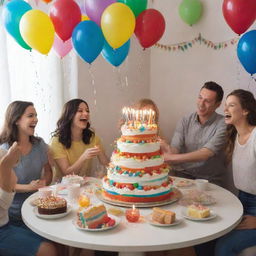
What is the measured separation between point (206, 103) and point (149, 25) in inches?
33.2

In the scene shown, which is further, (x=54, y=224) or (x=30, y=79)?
(x=30, y=79)

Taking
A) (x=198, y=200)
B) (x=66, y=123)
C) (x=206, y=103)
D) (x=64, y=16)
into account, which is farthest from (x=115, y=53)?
(x=198, y=200)

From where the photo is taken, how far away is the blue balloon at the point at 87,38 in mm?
2646

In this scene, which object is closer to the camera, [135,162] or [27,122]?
[135,162]

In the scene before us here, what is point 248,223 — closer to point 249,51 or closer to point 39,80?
point 249,51

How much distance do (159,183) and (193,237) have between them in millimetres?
486

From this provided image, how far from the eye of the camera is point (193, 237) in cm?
176

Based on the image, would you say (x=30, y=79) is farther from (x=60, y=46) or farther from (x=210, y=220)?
(x=210, y=220)

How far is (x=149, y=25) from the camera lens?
115 inches

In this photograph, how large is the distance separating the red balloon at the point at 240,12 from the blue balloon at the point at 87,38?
39.1 inches

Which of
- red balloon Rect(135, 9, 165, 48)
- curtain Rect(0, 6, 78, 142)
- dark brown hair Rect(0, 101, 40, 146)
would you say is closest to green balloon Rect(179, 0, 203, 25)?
red balloon Rect(135, 9, 165, 48)

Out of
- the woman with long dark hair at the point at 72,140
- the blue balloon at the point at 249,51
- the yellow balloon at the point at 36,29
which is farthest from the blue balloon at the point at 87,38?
the blue balloon at the point at 249,51

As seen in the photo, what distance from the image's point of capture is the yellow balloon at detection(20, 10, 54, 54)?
8.29 feet

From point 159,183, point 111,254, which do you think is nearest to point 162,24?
point 159,183
